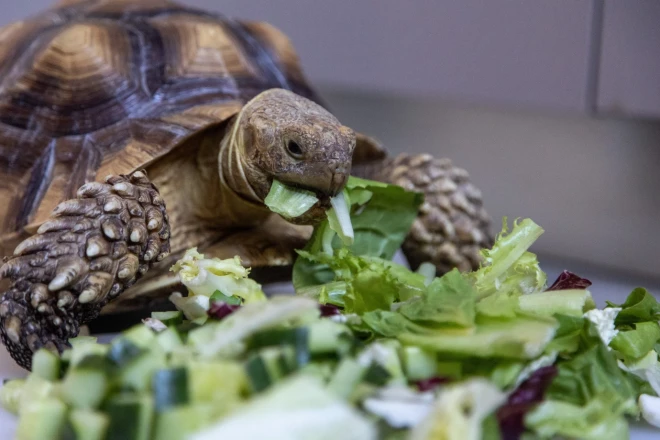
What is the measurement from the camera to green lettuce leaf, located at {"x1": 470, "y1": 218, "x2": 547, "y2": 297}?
4.69 ft

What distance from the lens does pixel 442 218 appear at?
2170 mm

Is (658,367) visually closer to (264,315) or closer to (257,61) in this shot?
(264,315)

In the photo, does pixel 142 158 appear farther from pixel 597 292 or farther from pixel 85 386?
pixel 597 292

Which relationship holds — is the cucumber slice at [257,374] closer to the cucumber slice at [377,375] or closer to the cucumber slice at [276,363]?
the cucumber slice at [276,363]

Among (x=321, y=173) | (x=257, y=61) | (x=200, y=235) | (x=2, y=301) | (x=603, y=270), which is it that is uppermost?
(x=257, y=61)

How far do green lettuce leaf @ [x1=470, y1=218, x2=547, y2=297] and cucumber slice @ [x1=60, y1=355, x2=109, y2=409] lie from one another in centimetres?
78

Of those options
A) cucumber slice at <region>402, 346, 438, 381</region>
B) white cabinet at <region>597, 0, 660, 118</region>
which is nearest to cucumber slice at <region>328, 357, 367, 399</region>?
cucumber slice at <region>402, 346, 438, 381</region>

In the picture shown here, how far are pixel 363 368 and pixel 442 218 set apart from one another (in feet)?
4.23

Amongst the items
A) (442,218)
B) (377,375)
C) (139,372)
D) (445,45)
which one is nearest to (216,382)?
(139,372)

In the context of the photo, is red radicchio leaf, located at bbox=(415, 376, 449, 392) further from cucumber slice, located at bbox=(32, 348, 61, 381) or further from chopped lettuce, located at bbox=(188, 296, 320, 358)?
cucumber slice, located at bbox=(32, 348, 61, 381)

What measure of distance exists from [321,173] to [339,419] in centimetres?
78

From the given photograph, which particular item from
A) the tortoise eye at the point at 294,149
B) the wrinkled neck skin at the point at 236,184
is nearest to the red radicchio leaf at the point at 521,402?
the tortoise eye at the point at 294,149

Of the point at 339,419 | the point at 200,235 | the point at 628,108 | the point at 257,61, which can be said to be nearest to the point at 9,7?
the point at 257,61

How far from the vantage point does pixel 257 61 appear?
6.73 feet
